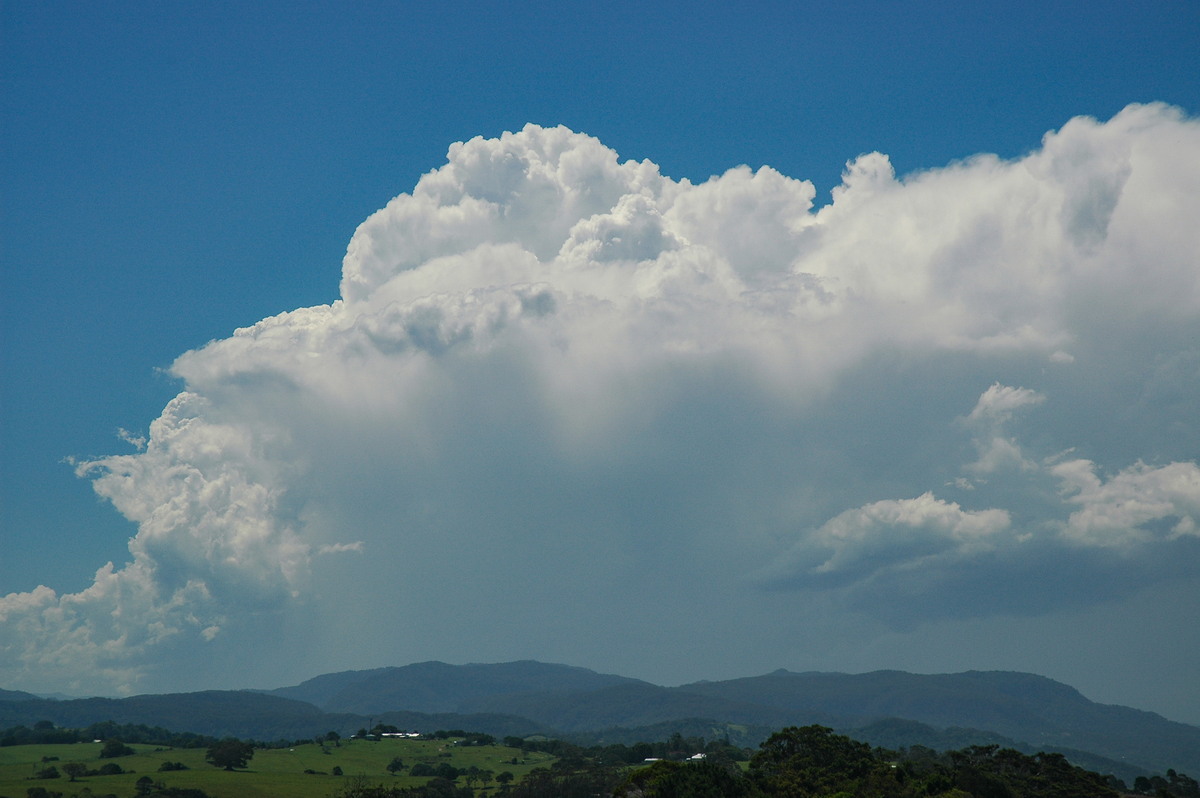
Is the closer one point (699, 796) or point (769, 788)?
point (699, 796)

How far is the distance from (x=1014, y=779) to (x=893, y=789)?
37269 mm

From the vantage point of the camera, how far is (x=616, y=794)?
13838 centimetres

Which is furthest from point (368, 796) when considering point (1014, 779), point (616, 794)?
point (1014, 779)

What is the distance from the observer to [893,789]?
13912 centimetres

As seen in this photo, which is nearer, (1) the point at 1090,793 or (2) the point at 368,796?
(1) the point at 1090,793

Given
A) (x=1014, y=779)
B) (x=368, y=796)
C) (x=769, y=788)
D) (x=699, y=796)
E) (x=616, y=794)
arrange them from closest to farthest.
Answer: (x=699, y=796) < (x=616, y=794) < (x=769, y=788) < (x=1014, y=779) < (x=368, y=796)

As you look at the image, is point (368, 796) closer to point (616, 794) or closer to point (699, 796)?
point (616, 794)

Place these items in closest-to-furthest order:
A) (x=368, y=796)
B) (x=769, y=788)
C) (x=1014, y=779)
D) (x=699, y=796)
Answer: (x=699, y=796)
(x=769, y=788)
(x=1014, y=779)
(x=368, y=796)

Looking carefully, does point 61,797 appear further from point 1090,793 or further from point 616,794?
point 1090,793

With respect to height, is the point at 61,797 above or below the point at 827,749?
below

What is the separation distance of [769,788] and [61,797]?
15736 cm

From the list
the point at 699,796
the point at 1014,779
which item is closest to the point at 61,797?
the point at 699,796

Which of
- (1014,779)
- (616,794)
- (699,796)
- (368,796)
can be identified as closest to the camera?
(699,796)

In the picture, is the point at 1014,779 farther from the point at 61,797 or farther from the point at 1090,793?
the point at 61,797
